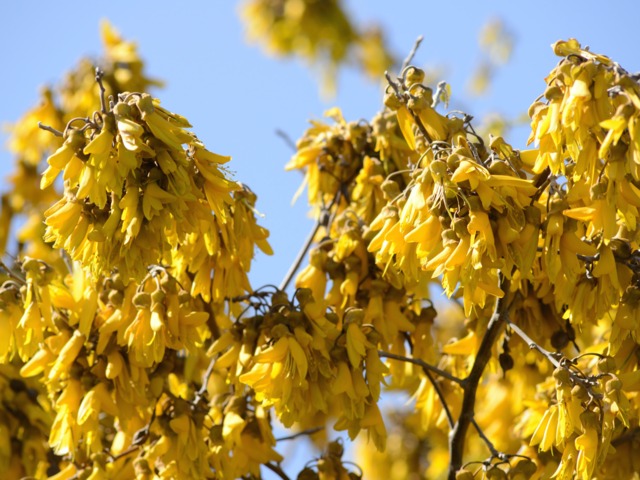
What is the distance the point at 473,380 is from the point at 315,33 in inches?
Answer: 278

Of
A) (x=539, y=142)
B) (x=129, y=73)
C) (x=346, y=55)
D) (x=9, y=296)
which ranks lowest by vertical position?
(x=9, y=296)

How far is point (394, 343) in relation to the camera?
368 cm

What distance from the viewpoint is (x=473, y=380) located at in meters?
3.32

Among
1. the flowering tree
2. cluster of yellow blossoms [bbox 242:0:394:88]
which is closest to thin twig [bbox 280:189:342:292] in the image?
the flowering tree

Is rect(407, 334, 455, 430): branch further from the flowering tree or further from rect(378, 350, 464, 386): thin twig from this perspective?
rect(378, 350, 464, 386): thin twig

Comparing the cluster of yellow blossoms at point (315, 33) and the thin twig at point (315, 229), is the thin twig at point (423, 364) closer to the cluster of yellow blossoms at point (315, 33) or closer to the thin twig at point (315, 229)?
the thin twig at point (315, 229)

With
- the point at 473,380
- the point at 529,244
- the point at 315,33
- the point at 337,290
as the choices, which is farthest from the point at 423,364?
the point at 315,33

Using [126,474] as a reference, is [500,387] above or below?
above

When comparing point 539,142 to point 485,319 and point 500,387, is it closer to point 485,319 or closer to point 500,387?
point 485,319

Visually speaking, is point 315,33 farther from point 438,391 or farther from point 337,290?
point 438,391

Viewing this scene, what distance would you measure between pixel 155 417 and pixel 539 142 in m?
1.42

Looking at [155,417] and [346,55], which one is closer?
[155,417]

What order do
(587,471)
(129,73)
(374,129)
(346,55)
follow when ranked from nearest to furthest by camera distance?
(587,471) → (374,129) → (129,73) → (346,55)

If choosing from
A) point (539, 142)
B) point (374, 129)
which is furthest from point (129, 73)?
point (539, 142)
